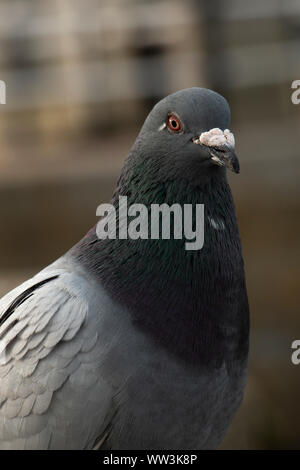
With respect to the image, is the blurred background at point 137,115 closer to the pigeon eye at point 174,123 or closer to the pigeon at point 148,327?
the pigeon at point 148,327

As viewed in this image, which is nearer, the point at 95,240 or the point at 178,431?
the point at 178,431

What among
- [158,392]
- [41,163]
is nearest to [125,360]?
[158,392]

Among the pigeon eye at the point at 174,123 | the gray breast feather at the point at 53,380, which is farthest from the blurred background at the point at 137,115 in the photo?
the pigeon eye at the point at 174,123

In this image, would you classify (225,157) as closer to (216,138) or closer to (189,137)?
(216,138)

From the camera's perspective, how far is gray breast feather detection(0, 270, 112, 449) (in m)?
3.54

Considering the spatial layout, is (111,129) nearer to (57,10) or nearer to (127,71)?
(127,71)

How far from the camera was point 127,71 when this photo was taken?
406 inches

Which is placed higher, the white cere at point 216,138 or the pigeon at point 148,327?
the white cere at point 216,138

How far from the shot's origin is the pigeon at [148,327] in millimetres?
3539

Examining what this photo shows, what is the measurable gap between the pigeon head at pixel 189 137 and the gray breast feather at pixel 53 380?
72 cm

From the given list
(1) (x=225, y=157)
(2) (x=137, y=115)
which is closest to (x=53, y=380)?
(1) (x=225, y=157)

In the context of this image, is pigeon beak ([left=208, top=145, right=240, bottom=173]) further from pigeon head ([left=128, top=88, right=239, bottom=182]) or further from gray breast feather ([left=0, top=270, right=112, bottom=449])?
gray breast feather ([left=0, top=270, right=112, bottom=449])

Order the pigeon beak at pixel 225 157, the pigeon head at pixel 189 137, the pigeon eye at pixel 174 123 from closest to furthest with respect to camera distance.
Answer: the pigeon beak at pixel 225 157, the pigeon head at pixel 189 137, the pigeon eye at pixel 174 123

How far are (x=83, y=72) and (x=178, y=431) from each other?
24.3 feet
